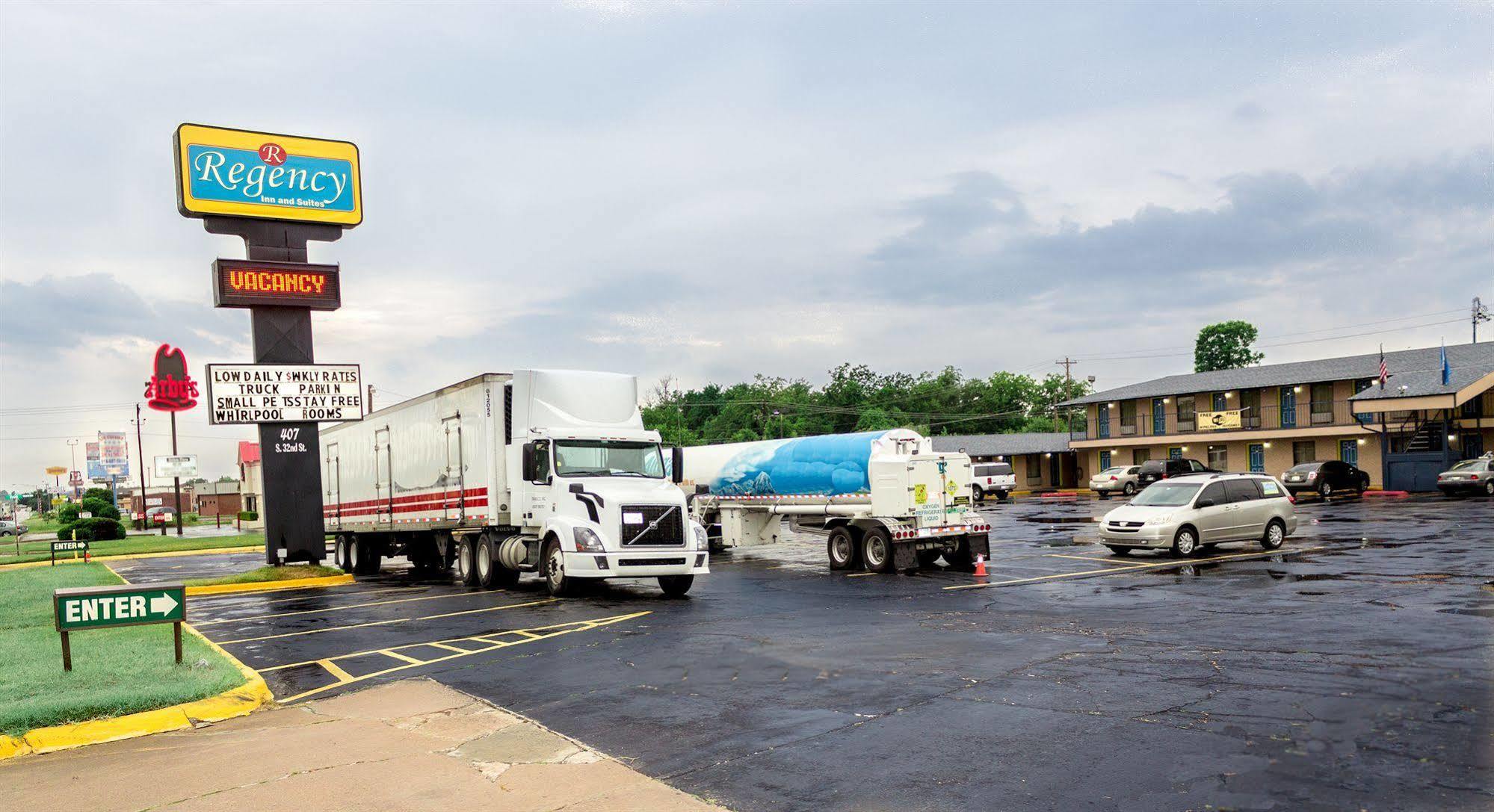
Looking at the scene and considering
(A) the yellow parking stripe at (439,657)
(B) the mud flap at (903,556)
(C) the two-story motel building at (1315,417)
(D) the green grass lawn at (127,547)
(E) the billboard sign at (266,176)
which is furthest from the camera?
(C) the two-story motel building at (1315,417)

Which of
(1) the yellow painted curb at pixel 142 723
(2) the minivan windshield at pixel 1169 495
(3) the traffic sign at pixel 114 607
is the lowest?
(1) the yellow painted curb at pixel 142 723

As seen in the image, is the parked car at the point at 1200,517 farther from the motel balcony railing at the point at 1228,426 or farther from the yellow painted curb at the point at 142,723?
the motel balcony railing at the point at 1228,426

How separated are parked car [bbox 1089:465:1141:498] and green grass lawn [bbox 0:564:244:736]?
1869 inches

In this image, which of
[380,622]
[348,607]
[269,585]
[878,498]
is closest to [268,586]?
[269,585]

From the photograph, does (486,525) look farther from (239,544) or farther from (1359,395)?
(1359,395)

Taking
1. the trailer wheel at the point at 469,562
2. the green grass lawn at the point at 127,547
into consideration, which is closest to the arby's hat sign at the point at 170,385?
the green grass lawn at the point at 127,547

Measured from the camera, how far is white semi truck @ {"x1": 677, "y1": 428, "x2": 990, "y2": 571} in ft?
67.8

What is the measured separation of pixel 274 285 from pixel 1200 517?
20.9 metres

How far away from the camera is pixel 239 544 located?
144ft

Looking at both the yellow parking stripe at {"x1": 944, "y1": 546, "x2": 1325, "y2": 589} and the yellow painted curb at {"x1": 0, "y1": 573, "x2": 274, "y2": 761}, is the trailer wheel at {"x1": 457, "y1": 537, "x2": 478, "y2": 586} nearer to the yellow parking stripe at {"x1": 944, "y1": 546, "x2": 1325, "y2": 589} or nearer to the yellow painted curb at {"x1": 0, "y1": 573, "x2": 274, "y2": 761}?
the yellow parking stripe at {"x1": 944, "y1": 546, "x2": 1325, "y2": 589}

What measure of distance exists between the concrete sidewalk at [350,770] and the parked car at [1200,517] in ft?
54.9

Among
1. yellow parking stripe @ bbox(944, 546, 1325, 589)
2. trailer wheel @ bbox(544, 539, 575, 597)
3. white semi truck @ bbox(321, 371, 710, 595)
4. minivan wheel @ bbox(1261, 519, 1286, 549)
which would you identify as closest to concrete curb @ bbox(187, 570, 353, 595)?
white semi truck @ bbox(321, 371, 710, 595)

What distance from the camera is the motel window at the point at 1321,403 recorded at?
52.9m

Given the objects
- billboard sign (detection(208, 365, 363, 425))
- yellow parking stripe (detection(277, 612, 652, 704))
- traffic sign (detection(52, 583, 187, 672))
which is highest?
billboard sign (detection(208, 365, 363, 425))
